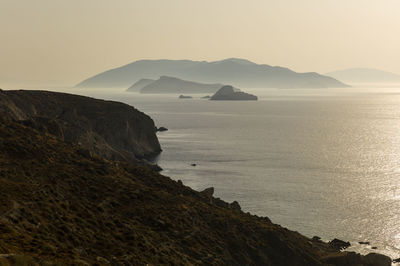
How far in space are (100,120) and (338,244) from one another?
305 ft

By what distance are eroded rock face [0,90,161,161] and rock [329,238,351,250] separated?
60.5 m

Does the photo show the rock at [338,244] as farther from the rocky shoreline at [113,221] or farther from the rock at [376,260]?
the rock at [376,260]

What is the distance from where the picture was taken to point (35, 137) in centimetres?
5978

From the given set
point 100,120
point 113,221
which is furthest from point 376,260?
point 100,120

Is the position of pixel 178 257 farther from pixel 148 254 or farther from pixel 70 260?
pixel 70 260

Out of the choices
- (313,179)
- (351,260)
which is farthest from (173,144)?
(351,260)

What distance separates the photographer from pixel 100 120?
A: 13525 centimetres

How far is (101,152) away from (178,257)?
224 feet

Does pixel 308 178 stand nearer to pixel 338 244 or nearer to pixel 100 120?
pixel 338 244

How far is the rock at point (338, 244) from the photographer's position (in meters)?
58.4

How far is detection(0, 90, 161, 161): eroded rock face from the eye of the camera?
112m

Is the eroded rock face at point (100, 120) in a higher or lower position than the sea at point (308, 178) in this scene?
higher

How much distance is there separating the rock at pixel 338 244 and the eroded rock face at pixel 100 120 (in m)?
60.5

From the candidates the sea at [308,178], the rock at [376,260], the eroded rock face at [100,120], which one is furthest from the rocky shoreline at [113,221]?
the eroded rock face at [100,120]
